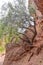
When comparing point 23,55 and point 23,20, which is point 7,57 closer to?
point 23,55

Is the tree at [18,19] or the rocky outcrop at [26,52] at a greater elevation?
the tree at [18,19]

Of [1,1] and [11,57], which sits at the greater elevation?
[1,1]

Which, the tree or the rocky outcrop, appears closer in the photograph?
the rocky outcrop

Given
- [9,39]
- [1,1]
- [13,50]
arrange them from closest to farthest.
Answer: [13,50]
[9,39]
[1,1]

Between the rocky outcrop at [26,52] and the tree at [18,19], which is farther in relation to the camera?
the tree at [18,19]

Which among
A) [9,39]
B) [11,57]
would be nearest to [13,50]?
[11,57]

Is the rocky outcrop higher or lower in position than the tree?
lower

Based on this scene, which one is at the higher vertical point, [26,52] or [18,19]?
[18,19]

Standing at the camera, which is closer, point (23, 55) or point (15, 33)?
point (23, 55)

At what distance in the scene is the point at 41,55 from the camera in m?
8.91

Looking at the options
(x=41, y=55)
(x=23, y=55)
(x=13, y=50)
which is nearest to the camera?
(x=41, y=55)

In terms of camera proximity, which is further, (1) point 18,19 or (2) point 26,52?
(1) point 18,19

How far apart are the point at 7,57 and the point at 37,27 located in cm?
189

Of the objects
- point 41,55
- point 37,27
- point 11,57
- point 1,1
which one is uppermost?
point 1,1
